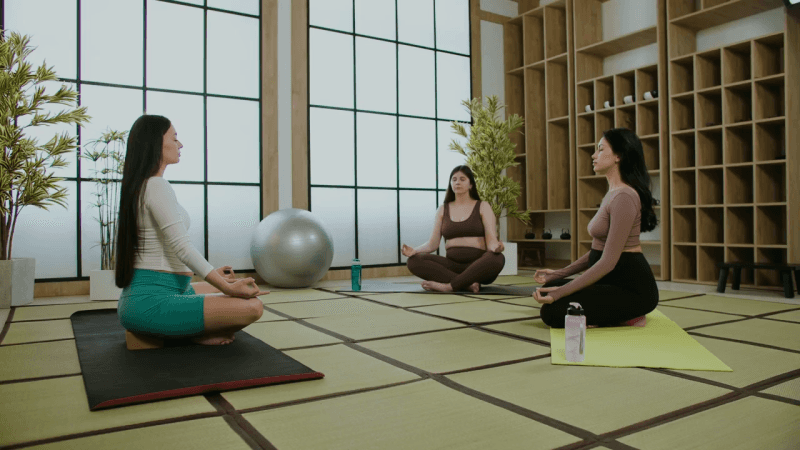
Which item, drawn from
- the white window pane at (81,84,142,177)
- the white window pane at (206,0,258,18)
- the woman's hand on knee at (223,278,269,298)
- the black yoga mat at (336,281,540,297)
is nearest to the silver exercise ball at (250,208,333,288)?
the black yoga mat at (336,281,540,297)

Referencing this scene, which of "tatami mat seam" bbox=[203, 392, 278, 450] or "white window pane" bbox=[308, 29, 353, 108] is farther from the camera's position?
"white window pane" bbox=[308, 29, 353, 108]

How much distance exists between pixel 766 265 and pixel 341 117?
13.4ft

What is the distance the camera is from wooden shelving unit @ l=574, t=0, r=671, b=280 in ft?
17.1

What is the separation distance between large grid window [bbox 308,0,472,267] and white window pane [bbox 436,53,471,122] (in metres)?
0.01

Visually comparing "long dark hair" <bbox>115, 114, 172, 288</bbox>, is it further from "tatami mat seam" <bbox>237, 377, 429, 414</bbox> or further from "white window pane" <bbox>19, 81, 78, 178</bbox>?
"white window pane" <bbox>19, 81, 78, 178</bbox>

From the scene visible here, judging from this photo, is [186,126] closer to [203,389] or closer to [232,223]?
[232,223]

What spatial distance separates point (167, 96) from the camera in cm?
507

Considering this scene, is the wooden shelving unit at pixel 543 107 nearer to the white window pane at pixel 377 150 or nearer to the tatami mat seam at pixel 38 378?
the white window pane at pixel 377 150

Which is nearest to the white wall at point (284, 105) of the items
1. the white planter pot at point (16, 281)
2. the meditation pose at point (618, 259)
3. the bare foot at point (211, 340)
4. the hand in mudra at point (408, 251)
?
the hand in mudra at point (408, 251)

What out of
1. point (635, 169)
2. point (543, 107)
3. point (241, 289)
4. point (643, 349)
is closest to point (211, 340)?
point (241, 289)

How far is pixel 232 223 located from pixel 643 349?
408 cm

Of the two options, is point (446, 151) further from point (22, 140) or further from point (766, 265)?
point (22, 140)

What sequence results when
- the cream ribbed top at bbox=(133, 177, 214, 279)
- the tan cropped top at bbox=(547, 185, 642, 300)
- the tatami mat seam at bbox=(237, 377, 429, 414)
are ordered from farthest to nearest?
the tan cropped top at bbox=(547, 185, 642, 300) < the cream ribbed top at bbox=(133, 177, 214, 279) < the tatami mat seam at bbox=(237, 377, 429, 414)

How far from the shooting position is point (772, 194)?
469 centimetres
